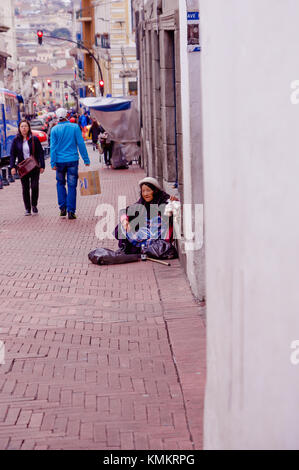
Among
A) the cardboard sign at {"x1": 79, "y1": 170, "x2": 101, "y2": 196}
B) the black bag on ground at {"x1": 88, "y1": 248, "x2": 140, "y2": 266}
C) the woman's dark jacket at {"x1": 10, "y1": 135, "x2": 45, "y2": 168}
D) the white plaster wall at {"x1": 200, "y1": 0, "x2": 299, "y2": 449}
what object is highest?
the white plaster wall at {"x1": 200, "y1": 0, "x2": 299, "y2": 449}

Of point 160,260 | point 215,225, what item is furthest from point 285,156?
point 160,260

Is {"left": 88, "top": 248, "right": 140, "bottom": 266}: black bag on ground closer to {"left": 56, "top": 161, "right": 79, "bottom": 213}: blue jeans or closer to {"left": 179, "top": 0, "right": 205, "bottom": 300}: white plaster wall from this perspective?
{"left": 179, "top": 0, "right": 205, "bottom": 300}: white plaster wall

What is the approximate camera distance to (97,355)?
21.8 feet

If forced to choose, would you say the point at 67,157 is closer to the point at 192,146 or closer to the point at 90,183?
the point at 90,183

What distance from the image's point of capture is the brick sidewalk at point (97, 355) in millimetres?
5094

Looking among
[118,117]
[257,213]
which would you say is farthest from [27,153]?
[257,213]

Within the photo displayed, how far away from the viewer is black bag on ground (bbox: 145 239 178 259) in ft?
34.2

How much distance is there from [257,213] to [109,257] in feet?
23.4

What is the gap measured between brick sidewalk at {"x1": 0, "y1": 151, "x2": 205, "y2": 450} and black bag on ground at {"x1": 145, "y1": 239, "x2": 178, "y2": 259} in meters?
0.16

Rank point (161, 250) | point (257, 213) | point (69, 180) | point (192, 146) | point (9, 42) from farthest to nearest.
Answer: point (9, 42)
point (69, 180)
point (161, 250)
point (192, 146)
point (257, 213)

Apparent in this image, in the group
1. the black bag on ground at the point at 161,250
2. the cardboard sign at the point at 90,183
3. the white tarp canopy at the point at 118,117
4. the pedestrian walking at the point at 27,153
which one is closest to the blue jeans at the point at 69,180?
the cardboard sign at the point at 90,183

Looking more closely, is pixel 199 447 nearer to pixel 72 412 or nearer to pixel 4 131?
pixel 72 412

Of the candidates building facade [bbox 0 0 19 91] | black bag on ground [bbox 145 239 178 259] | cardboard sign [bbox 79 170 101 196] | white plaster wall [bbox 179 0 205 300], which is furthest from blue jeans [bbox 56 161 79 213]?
building facade [bbox 0 0 19 91]
